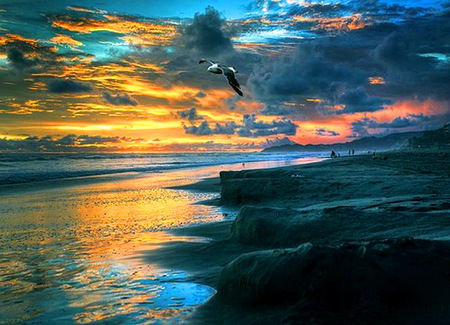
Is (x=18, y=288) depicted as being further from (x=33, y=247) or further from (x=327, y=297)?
(x=327, y=297)

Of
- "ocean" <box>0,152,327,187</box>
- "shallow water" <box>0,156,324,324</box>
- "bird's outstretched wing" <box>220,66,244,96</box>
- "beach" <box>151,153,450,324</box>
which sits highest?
"bird's outstretched wing" <box>220,66,244,96</box>

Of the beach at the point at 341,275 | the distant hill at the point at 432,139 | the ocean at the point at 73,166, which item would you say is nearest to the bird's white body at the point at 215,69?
the beach at the point at 341,275

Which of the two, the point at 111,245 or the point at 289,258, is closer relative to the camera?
the point at 289,258

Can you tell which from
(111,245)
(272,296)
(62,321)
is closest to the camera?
(272,296)

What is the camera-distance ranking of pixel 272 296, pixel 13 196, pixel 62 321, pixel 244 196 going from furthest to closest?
pixel 13 196 < pixel 244 196 < pixel 62 321 < pixel 272 296

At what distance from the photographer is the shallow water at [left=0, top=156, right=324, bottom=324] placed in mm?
4828

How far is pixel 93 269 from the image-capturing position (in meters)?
6.71

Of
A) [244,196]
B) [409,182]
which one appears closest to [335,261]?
[409,182]

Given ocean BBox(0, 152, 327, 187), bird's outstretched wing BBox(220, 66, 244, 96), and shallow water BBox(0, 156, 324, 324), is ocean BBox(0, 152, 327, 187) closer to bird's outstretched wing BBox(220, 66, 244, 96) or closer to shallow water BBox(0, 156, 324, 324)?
shallow water BBox(0, 156, 324, 324)

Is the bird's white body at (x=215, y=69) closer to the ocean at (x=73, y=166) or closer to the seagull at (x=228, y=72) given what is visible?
the seagull at (x=228, y=72)

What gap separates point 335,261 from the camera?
13.3 ft

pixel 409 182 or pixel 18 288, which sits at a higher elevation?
pixel 409 182

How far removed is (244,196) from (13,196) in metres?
13.3

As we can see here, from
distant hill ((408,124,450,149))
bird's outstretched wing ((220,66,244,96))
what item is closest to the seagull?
bird's outstretched wing ((220,66,244,96))
